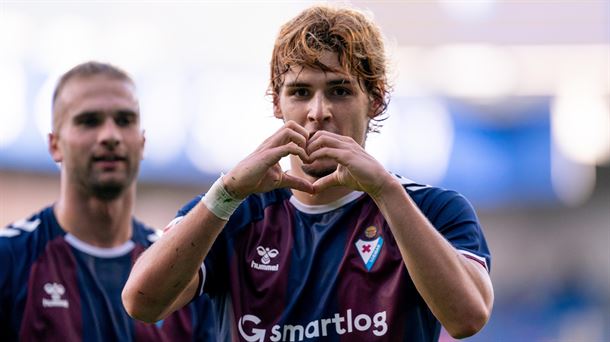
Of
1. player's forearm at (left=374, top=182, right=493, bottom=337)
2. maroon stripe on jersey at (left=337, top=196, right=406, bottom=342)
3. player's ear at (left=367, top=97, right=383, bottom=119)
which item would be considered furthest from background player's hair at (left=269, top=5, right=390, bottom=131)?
player's forearm at (left=374, top=182, right=493, bottom=337)

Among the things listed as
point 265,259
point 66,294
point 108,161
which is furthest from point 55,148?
point 265,259

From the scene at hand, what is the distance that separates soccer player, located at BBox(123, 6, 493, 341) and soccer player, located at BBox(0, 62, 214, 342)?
1728 mm

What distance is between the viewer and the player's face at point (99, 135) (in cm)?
640

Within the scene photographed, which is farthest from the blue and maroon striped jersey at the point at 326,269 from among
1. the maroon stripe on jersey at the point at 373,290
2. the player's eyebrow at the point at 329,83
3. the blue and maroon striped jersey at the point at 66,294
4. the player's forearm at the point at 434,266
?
the blue and maroon striped jersey at the point at 66,294

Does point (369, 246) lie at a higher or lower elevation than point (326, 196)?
lower

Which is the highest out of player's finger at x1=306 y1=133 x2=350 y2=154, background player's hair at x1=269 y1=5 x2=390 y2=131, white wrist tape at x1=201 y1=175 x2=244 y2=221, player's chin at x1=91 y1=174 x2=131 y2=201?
background player's hair at x1=269 y1=5 x2=390 y2=131

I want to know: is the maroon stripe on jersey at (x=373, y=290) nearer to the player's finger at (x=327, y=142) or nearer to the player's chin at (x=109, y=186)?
the player's finger at (x=327, y=142)

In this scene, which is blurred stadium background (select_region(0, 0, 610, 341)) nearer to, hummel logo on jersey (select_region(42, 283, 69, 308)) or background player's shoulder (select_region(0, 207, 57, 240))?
background player's shoulder (select_region(0, 207, 57, 240))

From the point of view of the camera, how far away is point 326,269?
4.71 metres

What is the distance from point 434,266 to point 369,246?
599 millimetres

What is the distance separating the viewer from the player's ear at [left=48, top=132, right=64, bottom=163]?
262 inches

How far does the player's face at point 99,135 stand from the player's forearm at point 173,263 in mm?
2092

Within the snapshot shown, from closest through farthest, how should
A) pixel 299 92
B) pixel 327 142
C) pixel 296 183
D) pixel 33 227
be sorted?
pixel 327 142 < pixel 296 183 < pixel 299 92 < pixel 33 227

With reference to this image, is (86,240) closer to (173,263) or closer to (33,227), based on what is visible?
(33,227)
